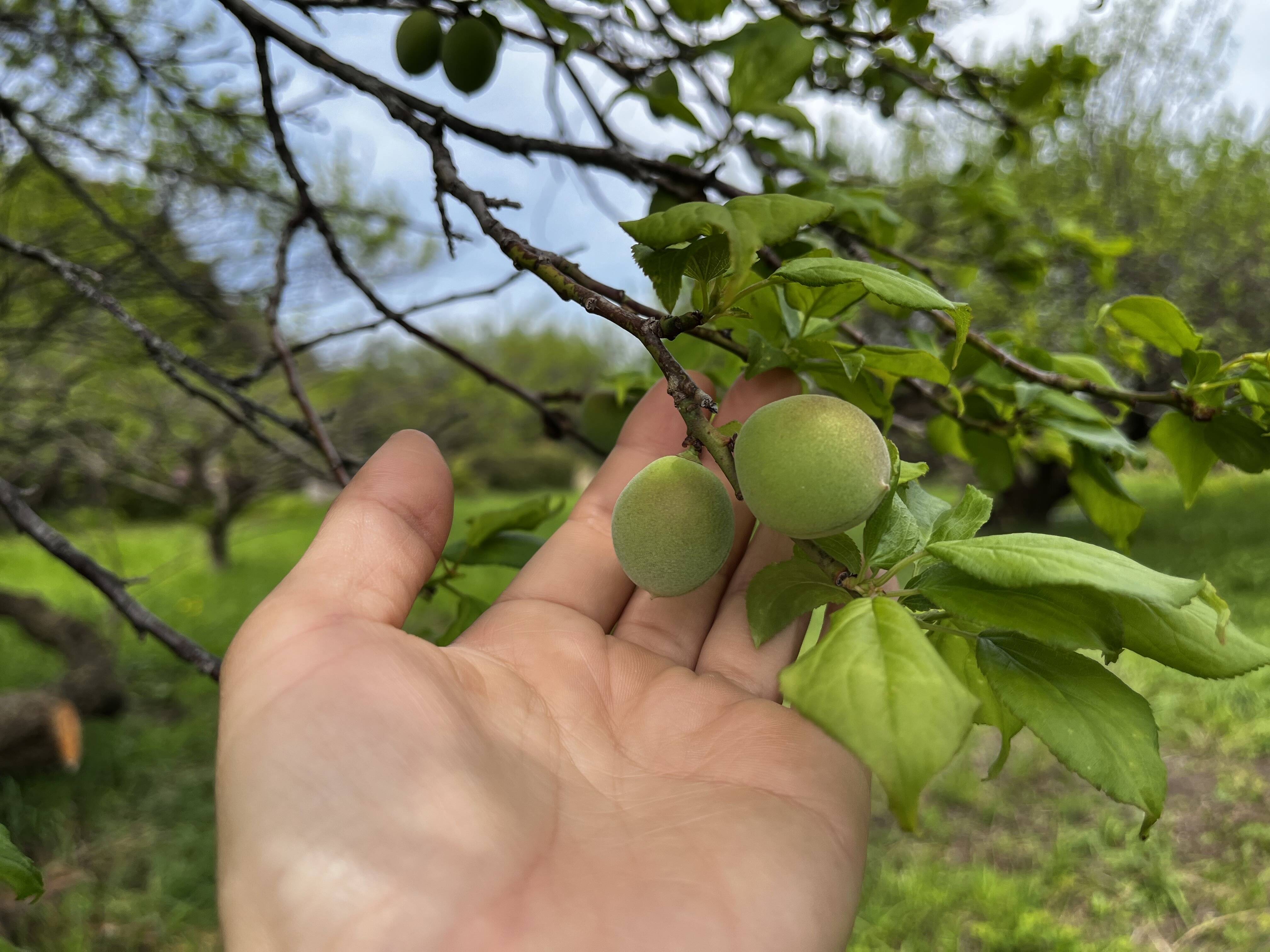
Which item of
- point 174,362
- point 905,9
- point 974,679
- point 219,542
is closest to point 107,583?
point 174,362

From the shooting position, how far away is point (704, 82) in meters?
2.15

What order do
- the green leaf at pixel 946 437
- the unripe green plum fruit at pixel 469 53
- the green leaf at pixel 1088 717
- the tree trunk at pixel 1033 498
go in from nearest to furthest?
the green leaf at pixel 1088 717 → the green leaf at pixel 946 437 → the unripe green plum fruit at pixel 469 53 → the tree trunk at pixel 1033 498

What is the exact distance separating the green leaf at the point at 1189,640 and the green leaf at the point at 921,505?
0.23 m

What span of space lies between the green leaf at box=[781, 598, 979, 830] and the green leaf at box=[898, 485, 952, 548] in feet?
1.01

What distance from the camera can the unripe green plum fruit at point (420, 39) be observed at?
75.0 inches

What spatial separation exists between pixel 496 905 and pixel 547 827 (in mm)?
113

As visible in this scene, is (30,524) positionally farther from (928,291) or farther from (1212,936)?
(1212,936)

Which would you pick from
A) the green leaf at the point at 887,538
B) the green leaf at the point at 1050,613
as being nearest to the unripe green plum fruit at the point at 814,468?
the green leaf at the point at 887,538

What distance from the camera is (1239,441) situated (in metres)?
1.18

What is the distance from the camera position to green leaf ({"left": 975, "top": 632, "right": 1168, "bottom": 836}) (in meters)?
0.73

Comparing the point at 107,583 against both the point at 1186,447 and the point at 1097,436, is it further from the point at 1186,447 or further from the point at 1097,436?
the point at 1186,447

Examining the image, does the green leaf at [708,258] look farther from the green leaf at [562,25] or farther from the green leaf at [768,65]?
the green leaf at [562,25]

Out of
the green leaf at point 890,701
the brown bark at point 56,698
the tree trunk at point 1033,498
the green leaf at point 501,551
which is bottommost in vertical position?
the brown bark at point 56,698

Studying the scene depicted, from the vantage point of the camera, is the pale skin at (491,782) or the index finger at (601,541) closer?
the pale skin at (491,782)
